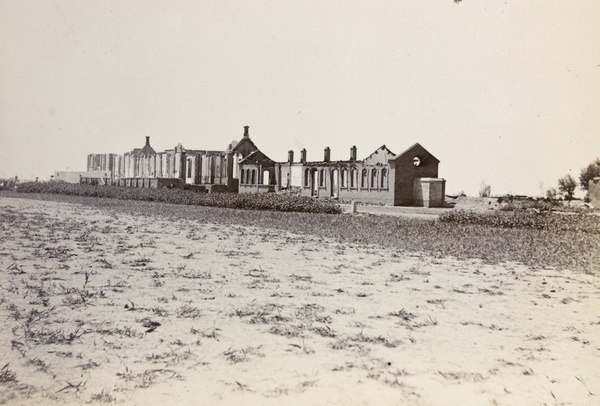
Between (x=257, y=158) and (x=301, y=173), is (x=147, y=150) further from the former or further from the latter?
(x=301, y=173)

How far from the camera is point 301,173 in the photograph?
44.1m

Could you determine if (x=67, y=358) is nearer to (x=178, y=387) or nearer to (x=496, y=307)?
(x=178, y=387)

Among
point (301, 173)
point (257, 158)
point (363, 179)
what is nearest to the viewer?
point (363, 179)

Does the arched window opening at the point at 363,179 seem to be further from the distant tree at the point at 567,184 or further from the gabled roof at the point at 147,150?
the gabled roof at the point at 147,150

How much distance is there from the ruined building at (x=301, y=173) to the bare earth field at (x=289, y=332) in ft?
84.2

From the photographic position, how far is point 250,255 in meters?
10.3

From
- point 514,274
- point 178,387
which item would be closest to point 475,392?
point 178,387

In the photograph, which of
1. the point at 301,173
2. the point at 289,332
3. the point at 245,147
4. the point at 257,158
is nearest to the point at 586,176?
the point at 301,173

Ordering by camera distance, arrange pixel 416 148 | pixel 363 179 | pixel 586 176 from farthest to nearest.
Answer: pixel 586 176, pixel 363 179, pixel 416 148

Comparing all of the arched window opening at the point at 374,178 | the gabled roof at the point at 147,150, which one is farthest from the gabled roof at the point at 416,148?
the gabled roof at the point at 147,150

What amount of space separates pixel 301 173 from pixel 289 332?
3932 centimetres

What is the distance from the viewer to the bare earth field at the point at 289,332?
3672 millimetres

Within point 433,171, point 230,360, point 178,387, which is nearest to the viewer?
point 178,387

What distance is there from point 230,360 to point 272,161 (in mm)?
43910
